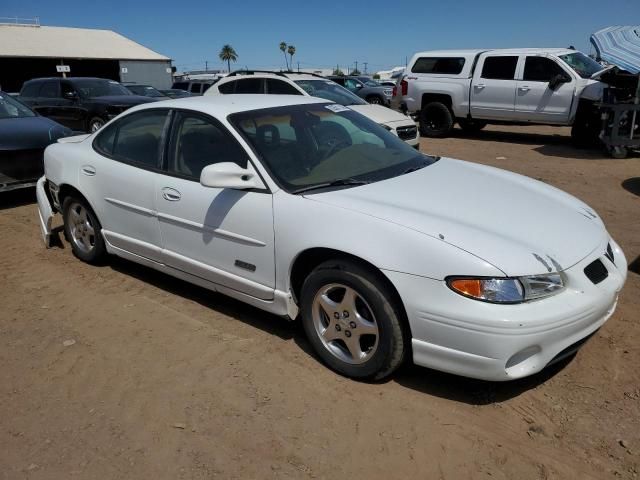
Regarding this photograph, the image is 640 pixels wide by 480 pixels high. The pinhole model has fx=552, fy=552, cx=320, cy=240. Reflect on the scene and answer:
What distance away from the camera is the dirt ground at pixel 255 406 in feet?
8.39

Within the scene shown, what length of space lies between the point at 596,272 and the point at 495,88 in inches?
425

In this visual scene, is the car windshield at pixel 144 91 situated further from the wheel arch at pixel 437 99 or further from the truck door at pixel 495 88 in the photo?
the truck door at pixel 495 88

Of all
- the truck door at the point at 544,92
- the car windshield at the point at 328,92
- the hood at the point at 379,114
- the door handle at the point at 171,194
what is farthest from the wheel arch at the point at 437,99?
the door handle at the point at 171,194

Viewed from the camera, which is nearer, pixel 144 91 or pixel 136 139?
pixel 136 139

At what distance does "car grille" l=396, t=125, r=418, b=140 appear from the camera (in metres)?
9.47

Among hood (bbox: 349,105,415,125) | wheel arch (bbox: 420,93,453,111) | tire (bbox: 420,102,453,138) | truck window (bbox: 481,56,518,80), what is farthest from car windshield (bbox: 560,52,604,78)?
hood (bbox: 349,105,415,125)

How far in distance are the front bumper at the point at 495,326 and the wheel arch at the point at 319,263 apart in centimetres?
8

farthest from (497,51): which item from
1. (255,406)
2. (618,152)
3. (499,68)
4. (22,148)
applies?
(255,406)

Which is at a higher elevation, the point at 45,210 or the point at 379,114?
the point at 379,114

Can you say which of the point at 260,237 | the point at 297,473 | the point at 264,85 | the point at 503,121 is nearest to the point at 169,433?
the point at 297,473

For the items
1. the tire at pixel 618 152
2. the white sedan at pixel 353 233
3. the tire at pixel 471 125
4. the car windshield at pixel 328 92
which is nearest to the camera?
the white sedan at pixel 353 233

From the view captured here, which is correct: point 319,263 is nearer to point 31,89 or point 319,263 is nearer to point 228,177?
point 228,177

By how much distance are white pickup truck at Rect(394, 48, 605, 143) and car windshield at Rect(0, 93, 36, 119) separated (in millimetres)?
9131

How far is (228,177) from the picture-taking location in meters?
Result: 3.29
